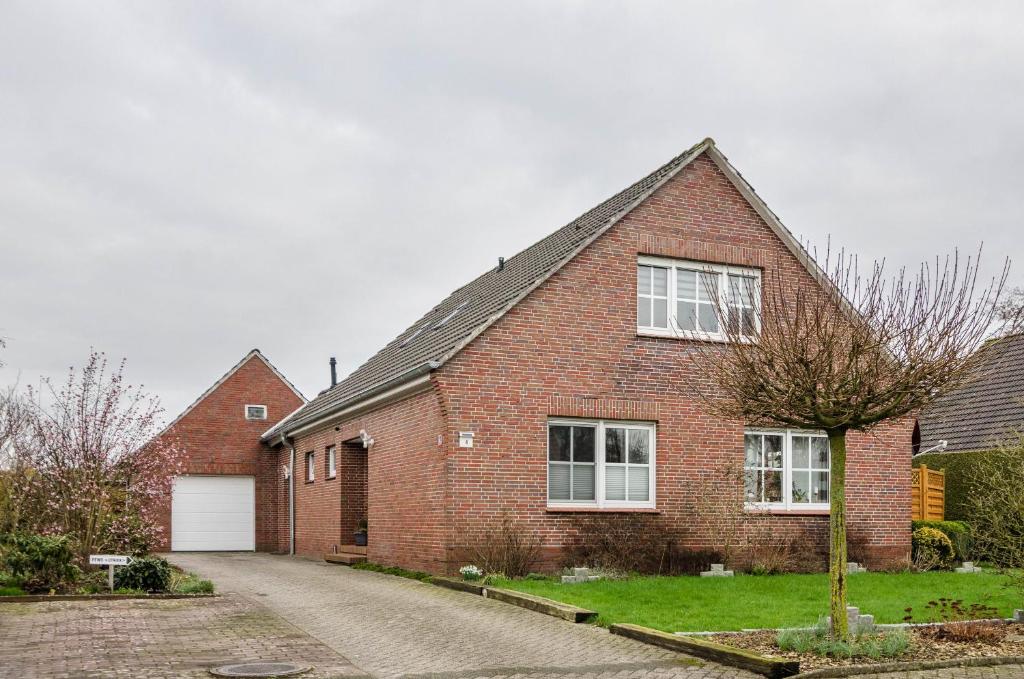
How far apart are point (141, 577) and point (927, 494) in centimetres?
1609

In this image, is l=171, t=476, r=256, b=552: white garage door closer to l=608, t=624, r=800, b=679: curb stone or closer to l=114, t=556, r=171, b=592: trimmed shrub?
l=114, t=556, r=171, b=592: trimmed shrub

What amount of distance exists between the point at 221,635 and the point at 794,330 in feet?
22.3

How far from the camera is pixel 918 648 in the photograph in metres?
10.6

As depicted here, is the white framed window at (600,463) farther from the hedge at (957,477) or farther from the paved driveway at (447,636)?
the hedge at (957,477)

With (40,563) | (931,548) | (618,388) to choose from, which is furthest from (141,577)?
(931,548)

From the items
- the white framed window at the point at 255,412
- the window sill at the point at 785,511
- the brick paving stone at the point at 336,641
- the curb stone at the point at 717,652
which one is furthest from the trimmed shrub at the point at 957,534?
the white framed window at the point at 255,412

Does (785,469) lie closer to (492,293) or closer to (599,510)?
(599,510)

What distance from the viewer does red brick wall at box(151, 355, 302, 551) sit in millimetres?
32500

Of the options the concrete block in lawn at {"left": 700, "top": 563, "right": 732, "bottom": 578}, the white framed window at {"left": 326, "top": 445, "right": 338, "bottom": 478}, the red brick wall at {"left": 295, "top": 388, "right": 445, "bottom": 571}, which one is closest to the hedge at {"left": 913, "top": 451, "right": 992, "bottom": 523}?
the concrete block in lawn at {"left": 700, "top": 563, "right": 732, "bottom": 578}

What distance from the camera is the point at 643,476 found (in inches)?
741

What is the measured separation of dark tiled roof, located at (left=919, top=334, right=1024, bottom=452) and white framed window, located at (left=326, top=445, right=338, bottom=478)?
13633mm

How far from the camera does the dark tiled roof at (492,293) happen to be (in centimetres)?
1869

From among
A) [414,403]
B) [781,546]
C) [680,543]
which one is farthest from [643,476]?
[414,403]

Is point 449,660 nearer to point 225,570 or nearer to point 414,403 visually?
point 414,403
